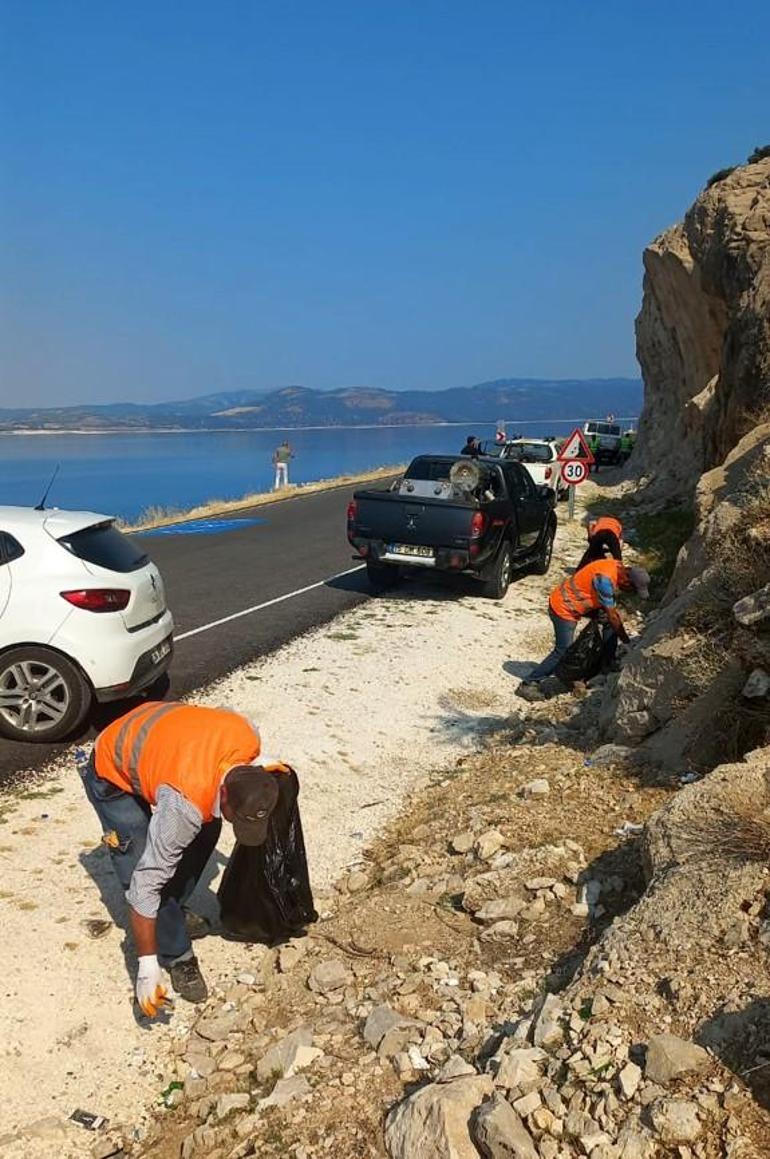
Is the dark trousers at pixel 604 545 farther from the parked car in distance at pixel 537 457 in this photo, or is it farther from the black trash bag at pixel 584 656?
the parked car in distance at pixel 537 457

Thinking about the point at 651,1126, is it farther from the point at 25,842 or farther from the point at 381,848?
the point at 25,842

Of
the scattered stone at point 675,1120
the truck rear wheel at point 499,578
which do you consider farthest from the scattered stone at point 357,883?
the truck rear wheel at point 499,578

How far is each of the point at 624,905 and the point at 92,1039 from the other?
2568mm

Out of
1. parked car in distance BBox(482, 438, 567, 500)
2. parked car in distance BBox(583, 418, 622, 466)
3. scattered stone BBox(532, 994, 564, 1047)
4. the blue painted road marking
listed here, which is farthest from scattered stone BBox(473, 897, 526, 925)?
parked car in distance BBox(583, 418, 622, 466)

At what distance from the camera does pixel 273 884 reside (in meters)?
4.30

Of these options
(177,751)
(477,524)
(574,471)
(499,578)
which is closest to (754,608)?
(177,751)

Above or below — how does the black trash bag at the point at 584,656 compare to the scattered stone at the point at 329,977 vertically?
above

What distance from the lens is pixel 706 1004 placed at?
3.00 m

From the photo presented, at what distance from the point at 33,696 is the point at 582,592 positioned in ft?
17.5

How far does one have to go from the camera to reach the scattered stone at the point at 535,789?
5754 millimetres

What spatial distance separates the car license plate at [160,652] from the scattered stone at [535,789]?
135 inches

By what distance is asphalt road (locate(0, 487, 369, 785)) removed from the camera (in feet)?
30.3

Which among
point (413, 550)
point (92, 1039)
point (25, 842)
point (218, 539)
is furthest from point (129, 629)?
point (218, 539)

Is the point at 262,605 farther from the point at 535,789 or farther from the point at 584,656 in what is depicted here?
the point at 535,789
